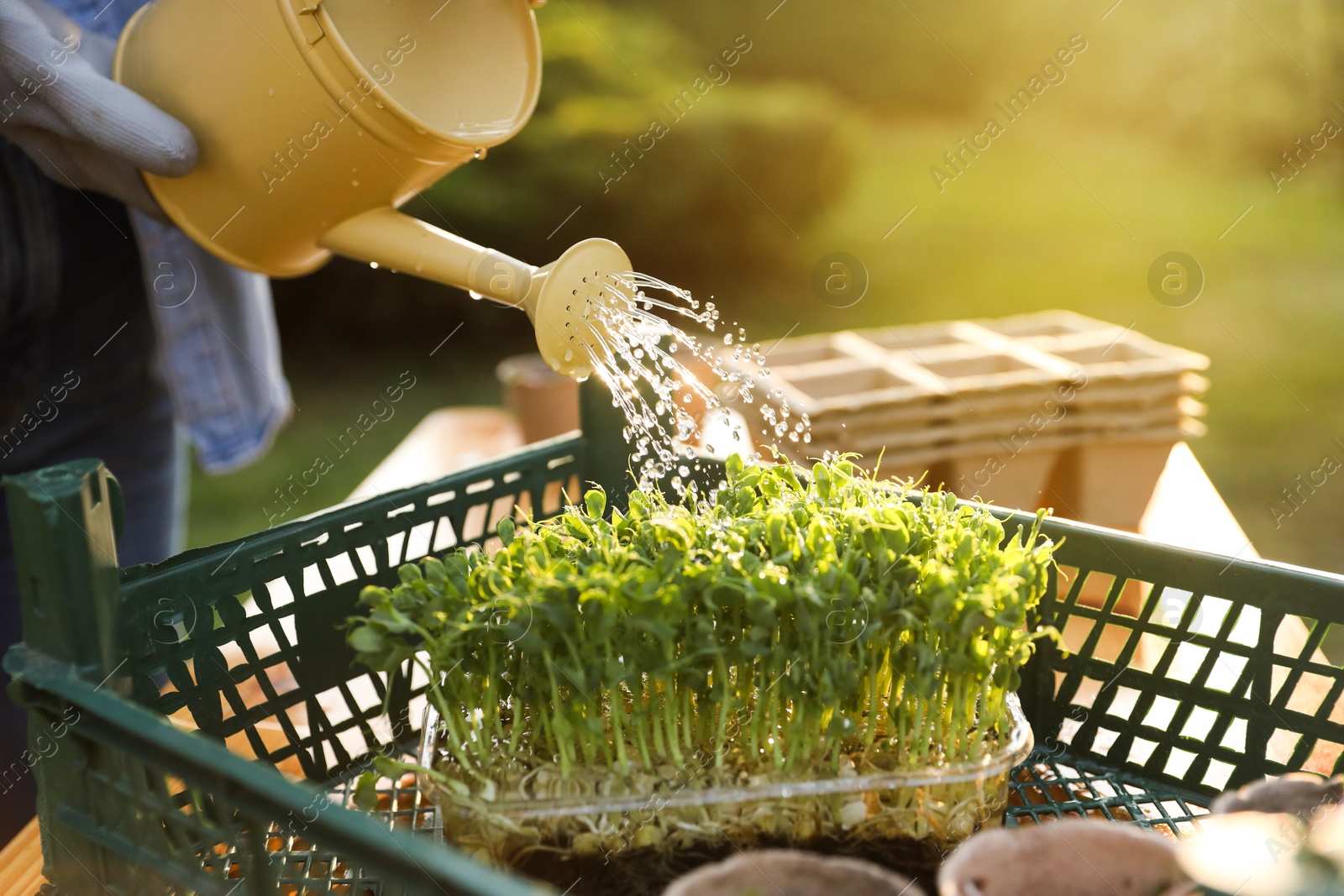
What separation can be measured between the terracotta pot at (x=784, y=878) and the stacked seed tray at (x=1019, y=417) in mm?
971

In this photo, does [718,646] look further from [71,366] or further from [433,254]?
[71,366]

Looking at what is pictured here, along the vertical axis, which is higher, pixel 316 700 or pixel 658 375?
pixel 658 375

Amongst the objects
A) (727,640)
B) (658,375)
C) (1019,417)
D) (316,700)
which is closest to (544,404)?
(1019,417)

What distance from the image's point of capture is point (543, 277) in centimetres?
84

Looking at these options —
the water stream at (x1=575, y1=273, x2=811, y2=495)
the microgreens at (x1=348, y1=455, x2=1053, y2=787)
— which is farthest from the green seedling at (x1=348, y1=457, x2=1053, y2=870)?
the water stream at (x1=575, y1=273, x2=811, y2=495)

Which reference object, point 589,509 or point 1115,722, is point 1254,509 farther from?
point 589,509

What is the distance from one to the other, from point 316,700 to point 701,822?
0.39m

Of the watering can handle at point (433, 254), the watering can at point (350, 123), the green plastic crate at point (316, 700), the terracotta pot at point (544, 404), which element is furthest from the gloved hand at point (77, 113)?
the terracotta pot at point (544, 404)

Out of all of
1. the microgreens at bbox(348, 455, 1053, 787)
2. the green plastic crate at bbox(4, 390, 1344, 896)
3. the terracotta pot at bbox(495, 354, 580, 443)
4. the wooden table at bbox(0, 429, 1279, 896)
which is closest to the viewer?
the green plastic crate at bbox(4, 390, 1344, 896)

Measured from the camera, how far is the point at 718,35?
5.23 metres

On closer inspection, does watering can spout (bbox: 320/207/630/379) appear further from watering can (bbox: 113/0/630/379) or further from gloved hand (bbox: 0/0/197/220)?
gloved hand (bbox: 0/0/197/220)

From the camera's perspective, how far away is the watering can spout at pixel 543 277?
0.83m

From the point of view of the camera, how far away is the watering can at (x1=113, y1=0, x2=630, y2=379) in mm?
836

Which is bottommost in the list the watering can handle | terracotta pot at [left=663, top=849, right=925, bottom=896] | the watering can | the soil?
the soil
